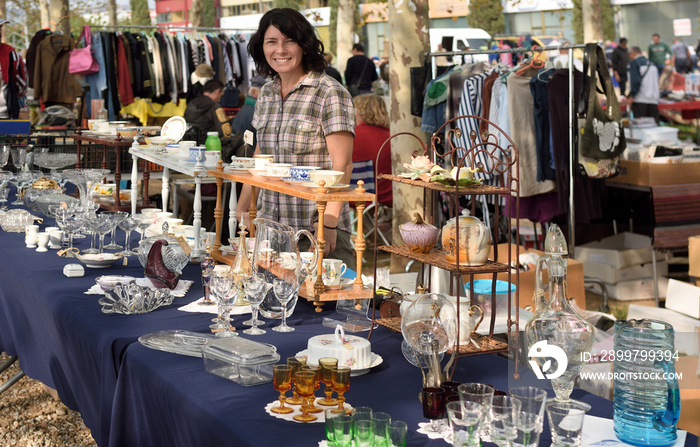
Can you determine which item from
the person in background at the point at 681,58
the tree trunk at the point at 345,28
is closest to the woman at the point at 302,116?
the tree trunk at the point at 345,28

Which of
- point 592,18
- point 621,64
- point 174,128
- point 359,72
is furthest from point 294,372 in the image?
point 592,18

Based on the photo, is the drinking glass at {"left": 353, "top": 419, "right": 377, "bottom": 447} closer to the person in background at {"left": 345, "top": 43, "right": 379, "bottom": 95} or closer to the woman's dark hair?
the woman's dark hair

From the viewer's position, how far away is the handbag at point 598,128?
525cm

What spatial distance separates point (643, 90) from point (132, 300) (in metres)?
13.6

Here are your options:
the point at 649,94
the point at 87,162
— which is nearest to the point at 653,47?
the point at 649,94

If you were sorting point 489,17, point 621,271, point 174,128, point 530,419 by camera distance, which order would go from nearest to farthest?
point 530,419 < point 174,128 < point 621,271 < point 489,17

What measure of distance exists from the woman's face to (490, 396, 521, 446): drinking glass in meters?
1.89

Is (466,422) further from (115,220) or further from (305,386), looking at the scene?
(115,220)

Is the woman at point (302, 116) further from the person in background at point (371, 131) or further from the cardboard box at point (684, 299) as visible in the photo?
the person in background at point (371, 131)

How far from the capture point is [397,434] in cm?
145

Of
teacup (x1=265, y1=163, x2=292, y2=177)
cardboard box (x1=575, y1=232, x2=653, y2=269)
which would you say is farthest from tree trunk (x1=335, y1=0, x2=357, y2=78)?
teacup (x1=265, y1=163, x2=292, y2=177)

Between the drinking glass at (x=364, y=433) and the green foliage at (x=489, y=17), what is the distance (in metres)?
24.3

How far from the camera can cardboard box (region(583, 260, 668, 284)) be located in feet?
18.6

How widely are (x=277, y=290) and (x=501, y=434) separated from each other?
0.99 m
